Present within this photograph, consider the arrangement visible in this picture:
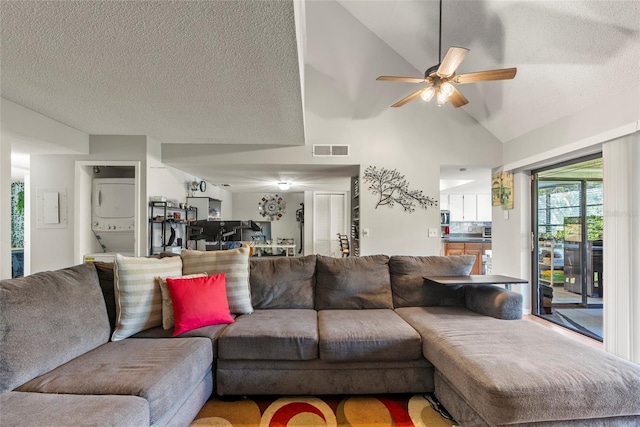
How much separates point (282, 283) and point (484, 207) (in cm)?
649

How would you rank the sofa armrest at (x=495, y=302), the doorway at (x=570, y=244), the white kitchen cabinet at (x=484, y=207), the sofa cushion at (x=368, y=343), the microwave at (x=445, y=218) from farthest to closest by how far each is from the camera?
1. the white kitchen cabinet at (x=484, y=207)
2. the microwave at (x=445, y=218)
3. the doorway at (x=570, y=244)
4. the sofa armrest at (x=495, y=302)
5. the sofa cushion at (x=368, y=343)

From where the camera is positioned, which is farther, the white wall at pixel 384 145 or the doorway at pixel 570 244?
the white wall at pixel 384 145

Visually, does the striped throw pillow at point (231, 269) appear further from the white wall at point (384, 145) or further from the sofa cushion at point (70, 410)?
the white wall at point (384, 145)

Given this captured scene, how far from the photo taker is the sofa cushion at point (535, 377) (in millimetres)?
1242

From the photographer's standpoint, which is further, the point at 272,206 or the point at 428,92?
the point at 272,206

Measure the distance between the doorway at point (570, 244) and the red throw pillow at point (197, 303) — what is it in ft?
11.9

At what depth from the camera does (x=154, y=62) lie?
2.03m

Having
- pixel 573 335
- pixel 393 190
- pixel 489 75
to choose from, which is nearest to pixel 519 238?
pixel 573 335

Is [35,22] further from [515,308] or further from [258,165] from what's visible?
[515,308]

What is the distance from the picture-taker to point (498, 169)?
4285 mm

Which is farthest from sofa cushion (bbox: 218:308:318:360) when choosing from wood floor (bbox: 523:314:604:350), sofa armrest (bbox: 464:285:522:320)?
wood floor (bbox: 523:314:604:350)

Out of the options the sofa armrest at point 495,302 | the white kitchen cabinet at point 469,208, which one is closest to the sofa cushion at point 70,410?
the sofa armrest at point 495,302

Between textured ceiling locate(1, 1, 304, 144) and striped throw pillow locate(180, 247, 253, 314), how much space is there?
137 cm

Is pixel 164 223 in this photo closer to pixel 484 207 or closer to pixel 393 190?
pixel 393 190
